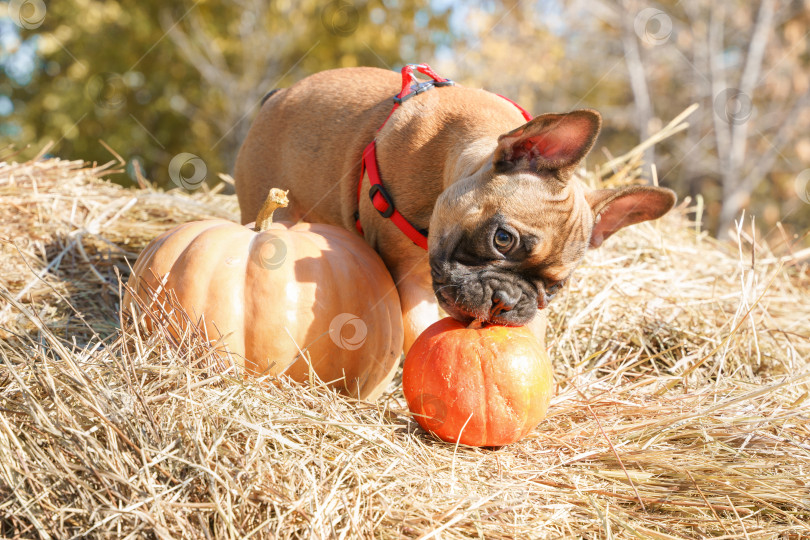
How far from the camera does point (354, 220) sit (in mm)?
4242

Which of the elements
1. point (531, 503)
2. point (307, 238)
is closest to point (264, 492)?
point (531, 503)

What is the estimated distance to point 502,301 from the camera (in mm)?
2941

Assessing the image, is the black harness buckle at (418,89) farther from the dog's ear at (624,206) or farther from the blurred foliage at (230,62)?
the blurred foliage at (230,62)

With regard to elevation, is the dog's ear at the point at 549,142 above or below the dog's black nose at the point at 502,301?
above

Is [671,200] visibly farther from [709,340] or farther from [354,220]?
[354,220]

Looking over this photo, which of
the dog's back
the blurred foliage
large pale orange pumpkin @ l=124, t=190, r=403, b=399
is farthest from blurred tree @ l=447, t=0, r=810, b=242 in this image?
large pale orange pumpkin @ l=124, t=190, r=403, b=399

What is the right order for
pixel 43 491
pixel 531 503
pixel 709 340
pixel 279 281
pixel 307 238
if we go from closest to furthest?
pixel 43 491 → pixel 531 503 → pixel 279 281 → pixel 307 238 → pixel 709 340

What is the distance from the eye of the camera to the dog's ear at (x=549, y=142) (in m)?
2.79

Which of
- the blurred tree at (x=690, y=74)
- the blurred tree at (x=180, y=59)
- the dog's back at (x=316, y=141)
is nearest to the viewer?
the dog's back at (x=316, y=141)

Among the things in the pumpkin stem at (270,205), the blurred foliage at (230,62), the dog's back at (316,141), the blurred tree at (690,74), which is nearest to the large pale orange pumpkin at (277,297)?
the pumpkin stem at (270,205)

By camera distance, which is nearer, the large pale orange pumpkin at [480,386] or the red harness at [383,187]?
the large pale orange pumpkin at [480,386]

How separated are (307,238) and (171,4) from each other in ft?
31.2

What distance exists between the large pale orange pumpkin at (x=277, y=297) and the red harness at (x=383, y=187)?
432 mm

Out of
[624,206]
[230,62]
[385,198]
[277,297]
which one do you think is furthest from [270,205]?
[230,62]
